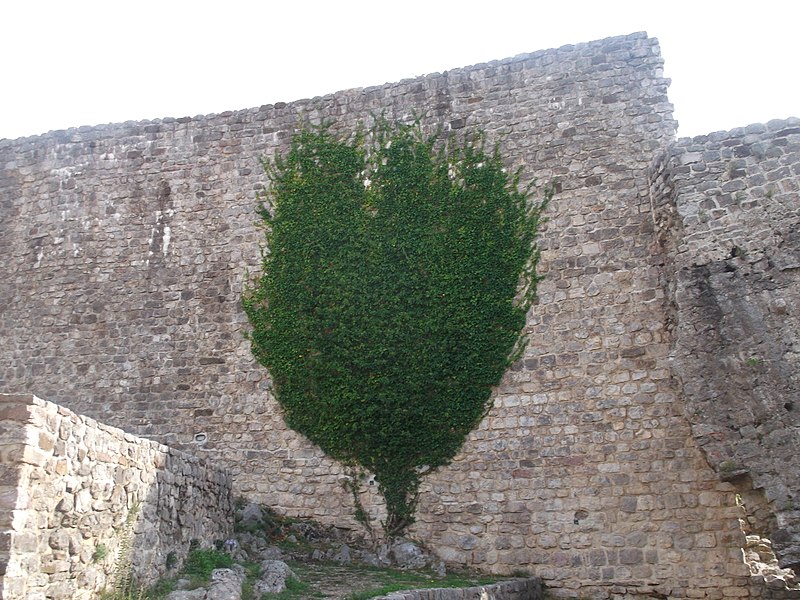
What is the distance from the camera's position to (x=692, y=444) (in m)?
9.17

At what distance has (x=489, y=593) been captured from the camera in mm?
7742

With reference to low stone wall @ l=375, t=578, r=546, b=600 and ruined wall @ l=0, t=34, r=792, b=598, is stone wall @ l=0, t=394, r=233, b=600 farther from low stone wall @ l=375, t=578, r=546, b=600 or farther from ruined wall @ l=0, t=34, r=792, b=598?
ruined wall @ l=0, t=34, r=792, b=598

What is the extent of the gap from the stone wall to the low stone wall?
2.24 metres

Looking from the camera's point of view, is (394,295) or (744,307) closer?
(744,307)

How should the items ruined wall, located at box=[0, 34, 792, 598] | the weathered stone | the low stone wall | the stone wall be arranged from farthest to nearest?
ruined wall, located at box=[0, 34, 792, 598], the weathered stone, the low stone wall, the stone wall

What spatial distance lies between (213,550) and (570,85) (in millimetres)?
8041

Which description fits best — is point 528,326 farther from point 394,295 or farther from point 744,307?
point 744,307

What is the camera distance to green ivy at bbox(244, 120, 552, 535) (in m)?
9.91

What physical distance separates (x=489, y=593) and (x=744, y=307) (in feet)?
13.8

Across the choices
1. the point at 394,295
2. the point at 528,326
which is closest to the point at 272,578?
the point at 394,295

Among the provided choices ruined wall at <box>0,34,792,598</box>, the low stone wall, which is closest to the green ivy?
ruined wall at <box>0,34,792,598</box>

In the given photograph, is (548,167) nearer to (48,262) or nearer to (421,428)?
(421,428)

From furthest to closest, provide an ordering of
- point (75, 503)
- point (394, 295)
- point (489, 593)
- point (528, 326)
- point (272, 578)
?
point (394, 295), point (528, 326), point (489, 593), point (272, 578), point (75, 503)

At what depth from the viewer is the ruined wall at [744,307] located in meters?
7.65
